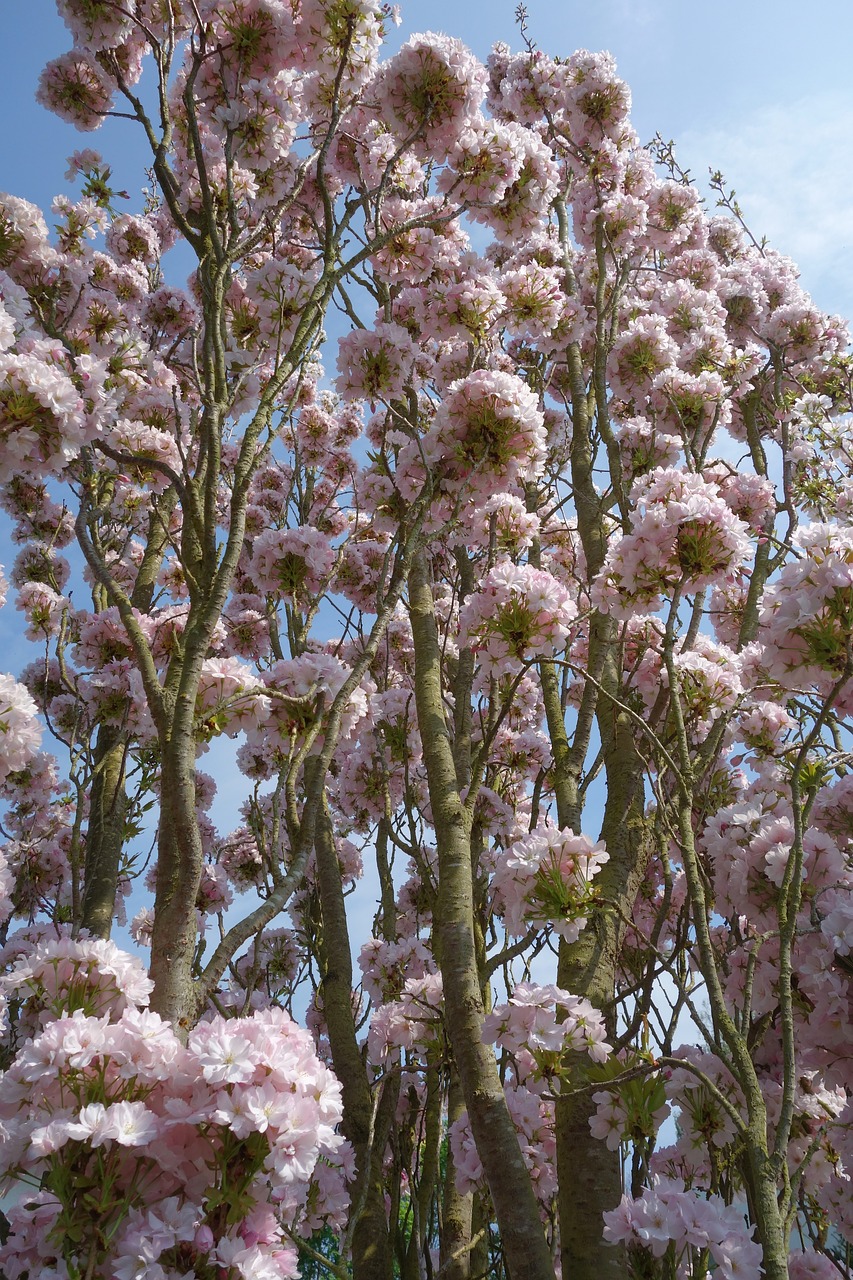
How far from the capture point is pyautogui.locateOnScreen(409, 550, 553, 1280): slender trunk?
2432 millimetres

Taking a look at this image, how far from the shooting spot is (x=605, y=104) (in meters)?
5.62

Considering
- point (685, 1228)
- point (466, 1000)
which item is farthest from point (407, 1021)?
point (685, 1228)

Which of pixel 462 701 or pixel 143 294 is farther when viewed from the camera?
pixel 143 294

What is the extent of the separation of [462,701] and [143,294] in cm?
374

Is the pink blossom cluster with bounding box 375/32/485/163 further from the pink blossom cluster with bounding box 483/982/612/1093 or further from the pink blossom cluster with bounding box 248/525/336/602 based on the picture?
the pink blossom cluster with bounding box 483/982/612/1093

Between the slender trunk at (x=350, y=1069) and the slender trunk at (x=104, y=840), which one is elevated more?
the slender trunk at (x=104, y=840)

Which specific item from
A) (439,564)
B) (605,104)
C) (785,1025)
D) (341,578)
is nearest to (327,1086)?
(785,1025)

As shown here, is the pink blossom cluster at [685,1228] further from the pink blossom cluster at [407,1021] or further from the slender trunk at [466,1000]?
the pink blossom cluster at [407,1021]

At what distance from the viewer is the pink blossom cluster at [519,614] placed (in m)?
3.12

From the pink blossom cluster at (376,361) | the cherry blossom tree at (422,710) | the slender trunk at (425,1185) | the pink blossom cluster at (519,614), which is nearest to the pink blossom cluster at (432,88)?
the cherry blossom tree at (422,710)

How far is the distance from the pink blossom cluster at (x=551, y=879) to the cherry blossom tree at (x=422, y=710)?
0.01 metres

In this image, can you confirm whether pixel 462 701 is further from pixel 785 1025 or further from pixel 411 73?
pixel 411 73

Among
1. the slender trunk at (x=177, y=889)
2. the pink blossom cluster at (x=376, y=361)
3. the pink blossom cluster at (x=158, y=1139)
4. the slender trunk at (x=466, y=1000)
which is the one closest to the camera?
the pink blossom cluster at (x=158, y=1139)

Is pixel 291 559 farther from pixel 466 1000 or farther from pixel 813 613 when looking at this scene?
pixel 813 613
